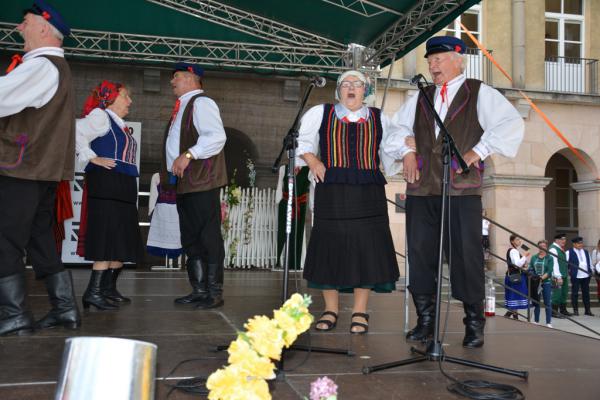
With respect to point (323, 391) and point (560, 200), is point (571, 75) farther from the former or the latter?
point (323, 391)

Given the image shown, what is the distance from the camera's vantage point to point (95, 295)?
14.0 feet

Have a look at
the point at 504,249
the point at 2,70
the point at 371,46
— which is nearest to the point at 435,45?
the point at 371,46

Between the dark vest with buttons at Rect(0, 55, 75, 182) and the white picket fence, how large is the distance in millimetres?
7171

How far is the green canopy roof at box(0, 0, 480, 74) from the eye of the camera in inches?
304

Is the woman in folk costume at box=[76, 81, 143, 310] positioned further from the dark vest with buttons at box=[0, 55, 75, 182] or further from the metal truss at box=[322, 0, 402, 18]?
the metal truss at box=[322, 0, 402, 18]

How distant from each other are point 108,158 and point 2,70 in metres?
7.71

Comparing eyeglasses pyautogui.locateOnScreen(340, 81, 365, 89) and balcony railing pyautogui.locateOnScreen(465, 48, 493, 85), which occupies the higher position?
balcony railing pyautogui.locateOnScreen(465, 48, 493, 85)

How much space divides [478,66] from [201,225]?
13.9 m

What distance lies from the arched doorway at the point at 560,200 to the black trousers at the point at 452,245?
16.6 metres

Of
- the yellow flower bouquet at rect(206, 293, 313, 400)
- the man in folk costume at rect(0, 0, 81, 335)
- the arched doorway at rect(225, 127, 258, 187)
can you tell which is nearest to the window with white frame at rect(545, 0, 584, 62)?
the arched doorway at rect(225, 127, 258, 187)

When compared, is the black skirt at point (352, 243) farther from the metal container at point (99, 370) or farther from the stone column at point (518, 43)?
the stone column at point (518, 43)

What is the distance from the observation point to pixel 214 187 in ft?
14.6

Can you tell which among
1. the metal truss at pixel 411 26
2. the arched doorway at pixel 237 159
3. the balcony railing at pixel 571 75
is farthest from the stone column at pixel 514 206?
the metal truss at pixel 411 26

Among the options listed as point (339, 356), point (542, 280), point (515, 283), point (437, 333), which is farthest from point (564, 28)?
point (339, 356)
